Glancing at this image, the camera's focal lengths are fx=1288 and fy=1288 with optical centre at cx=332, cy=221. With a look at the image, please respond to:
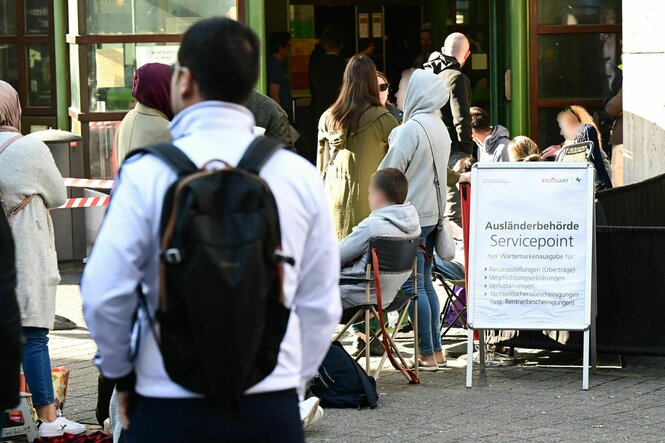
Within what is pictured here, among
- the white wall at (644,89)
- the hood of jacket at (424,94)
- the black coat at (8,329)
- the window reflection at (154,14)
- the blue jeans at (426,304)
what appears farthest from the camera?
the window reflection at (154,14)

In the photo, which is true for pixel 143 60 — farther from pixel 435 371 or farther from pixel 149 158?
pixel 149 158

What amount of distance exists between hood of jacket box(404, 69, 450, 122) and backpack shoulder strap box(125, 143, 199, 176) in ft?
16.7

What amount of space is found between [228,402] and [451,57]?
8.22m

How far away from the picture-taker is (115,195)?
299 centimetres

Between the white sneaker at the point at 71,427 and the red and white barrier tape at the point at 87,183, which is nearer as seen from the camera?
the white sneaker at the point at 71,427

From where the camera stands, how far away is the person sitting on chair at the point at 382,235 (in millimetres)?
7211

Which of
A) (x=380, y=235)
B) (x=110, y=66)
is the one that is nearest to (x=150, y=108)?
(x=380, y=235)

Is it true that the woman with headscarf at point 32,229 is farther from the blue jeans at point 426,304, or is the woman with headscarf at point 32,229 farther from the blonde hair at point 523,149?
the blonde hair at point 523,149

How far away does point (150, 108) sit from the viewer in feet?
18.2

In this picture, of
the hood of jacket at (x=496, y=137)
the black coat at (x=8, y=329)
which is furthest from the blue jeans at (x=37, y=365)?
the hood of jacket at (x=496, y=137)

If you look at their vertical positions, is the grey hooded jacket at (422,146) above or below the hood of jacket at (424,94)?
below

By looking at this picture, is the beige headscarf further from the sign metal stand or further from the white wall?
the white wall

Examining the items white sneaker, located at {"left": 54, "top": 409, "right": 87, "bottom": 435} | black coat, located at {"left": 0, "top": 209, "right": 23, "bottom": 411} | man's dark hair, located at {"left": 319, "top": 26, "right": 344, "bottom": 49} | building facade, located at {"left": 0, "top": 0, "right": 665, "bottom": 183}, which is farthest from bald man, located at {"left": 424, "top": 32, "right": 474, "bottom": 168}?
black coat, located at {"left": 0, "top": 209, "right": 23, "bottom": 411}

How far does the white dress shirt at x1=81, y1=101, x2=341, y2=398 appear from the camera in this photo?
296 cm
